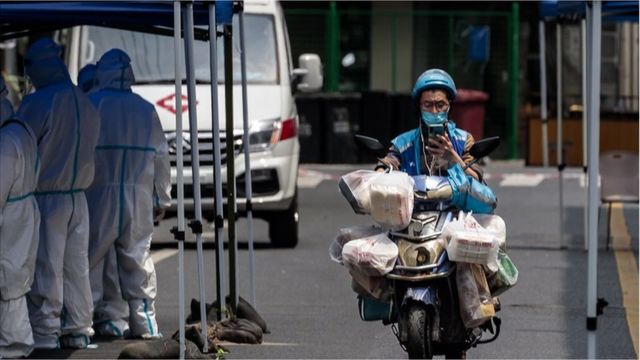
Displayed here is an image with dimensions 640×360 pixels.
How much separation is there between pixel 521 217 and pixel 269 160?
189 inches

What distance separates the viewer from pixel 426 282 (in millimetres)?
7703

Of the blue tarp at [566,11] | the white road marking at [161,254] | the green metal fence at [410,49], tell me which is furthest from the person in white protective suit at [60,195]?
the green metal fence at [410,49]

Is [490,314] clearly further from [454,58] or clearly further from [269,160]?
[454,58]

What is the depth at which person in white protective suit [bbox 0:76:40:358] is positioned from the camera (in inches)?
375

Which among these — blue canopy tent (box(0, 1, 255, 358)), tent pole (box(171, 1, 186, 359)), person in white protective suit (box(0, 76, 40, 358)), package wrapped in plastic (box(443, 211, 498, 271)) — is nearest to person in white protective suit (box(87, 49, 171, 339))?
blue canopy tent (box(0, 1, 255, 358))

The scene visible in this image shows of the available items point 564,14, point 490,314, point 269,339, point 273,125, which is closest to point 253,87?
point 273,125

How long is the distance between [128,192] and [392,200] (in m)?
3.57

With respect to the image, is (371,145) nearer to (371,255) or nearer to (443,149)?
(443,149)

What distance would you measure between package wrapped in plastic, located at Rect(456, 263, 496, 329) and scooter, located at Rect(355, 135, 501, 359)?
0.07 m

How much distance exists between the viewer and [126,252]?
10.9 metres

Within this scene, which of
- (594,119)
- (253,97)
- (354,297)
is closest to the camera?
(594,119)

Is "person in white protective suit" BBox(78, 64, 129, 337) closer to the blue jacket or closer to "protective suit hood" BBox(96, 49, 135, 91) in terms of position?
"protective suit hood" BBox(96, 49, 135, 91)

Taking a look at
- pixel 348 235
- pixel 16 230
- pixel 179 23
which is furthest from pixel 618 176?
pixel 348 235

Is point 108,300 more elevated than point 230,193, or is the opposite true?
point 230,193
